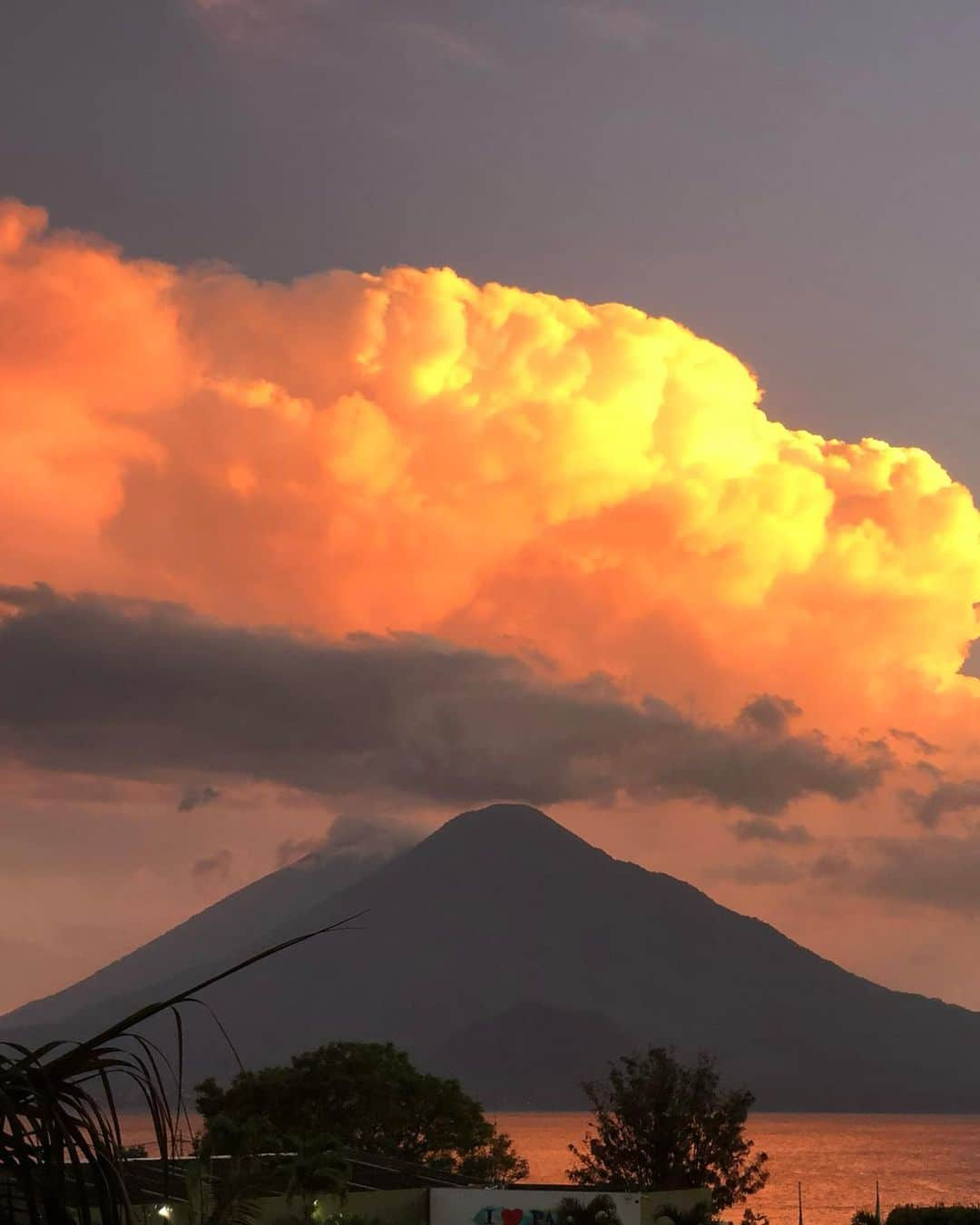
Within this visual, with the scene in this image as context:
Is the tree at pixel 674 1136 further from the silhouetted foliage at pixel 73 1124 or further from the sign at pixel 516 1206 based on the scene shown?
the silhouetted foliage at pixel 73 1124

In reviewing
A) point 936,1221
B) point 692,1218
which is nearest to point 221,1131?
point 692,1218

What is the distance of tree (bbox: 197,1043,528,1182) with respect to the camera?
8769cm

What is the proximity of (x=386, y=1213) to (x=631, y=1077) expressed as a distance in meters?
40.4

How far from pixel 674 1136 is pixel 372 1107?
17672 mm

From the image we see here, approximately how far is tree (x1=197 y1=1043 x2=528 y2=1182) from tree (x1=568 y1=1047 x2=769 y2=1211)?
24.6 feet

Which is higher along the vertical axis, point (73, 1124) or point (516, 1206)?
point (73, 1124)

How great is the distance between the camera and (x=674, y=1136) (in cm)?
9375

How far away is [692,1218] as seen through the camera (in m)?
60.4

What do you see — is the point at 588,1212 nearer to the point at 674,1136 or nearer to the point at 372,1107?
the point at 372,1107

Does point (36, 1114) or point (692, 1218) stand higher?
point (36, 1114)

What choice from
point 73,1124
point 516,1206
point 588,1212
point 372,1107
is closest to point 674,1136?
point 372,1107

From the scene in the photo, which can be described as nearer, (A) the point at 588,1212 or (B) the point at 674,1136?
(A) the point at 588,1212

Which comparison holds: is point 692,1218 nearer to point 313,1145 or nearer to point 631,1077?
point 313,1145

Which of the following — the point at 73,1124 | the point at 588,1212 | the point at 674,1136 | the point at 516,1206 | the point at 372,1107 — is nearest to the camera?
the point at 73,1124
